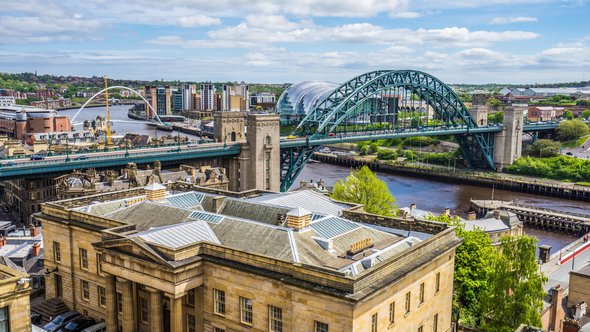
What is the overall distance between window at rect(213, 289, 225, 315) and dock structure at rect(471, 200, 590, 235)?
54713 mm

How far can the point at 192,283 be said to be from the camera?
25.7 meters

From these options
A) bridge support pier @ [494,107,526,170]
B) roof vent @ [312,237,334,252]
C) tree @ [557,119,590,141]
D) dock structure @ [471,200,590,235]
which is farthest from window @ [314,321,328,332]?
tree @ [557,119,590,141]

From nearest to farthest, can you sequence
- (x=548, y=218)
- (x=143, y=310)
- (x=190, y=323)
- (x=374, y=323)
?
1. (x=374, y=323)
2. (x=190, y=323)
3. (x=143, y=310)
4. (x=548, y=218)

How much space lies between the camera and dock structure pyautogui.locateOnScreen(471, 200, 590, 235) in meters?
69.4

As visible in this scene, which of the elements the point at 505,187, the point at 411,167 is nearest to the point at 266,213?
the point at 505,187

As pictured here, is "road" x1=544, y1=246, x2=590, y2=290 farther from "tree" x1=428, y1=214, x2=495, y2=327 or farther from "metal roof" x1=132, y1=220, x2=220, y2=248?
"metal roof" x1=132, y1=220, x2=220, y2=248

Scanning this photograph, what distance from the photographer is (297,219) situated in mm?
26578

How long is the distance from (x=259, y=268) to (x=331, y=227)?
16.4 ft

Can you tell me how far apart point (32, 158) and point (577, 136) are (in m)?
115

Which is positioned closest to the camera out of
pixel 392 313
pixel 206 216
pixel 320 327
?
pixel 320 327

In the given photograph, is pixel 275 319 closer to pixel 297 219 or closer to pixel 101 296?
pixel 297 219

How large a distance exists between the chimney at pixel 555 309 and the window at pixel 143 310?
76.0 ft

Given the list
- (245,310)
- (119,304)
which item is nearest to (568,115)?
(119,304)

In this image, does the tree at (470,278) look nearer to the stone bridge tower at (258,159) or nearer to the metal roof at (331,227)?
the metal roof at (331,227)
